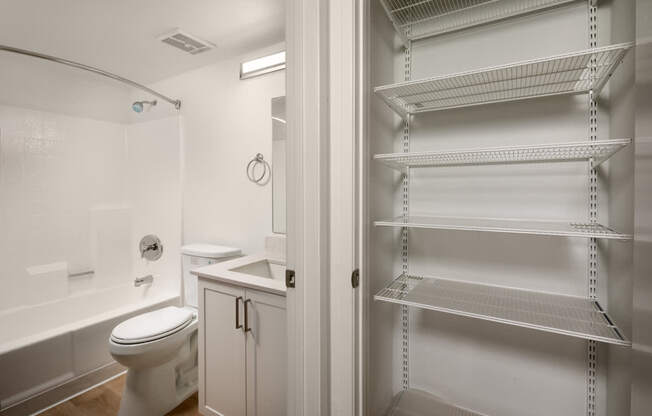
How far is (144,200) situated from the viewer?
285cm

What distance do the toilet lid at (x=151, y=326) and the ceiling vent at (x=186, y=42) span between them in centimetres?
179

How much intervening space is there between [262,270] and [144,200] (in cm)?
171

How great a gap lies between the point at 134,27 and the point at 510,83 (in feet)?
7.09

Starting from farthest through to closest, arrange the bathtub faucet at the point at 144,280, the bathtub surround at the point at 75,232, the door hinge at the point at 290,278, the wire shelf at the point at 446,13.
Result: the bathtub faucet at the point at 144,280 → the bathtub surround at the point at 75,232 → the wire shelf at the point at 446,13 → the door hinge at the point at 290,278

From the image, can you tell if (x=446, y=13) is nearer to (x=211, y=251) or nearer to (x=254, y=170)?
(x=254, y=170)

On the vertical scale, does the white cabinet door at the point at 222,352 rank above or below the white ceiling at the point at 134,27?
below

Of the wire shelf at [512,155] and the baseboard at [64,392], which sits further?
the baseboard at [64,392]

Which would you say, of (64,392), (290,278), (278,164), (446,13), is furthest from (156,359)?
(446,13)

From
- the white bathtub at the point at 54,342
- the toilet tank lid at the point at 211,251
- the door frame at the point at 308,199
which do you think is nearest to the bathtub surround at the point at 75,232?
the white bathtub at the point at 54,342

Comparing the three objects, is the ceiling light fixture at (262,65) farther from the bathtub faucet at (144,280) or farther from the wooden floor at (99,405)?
the wooden floor at (99,405)

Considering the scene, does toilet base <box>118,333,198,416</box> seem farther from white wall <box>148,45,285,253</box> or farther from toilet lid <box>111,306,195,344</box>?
white wall <box>148,45,285,253</box>

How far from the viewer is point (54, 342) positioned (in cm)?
182

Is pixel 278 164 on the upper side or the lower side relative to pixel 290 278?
upper

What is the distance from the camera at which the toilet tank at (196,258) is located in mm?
2092
